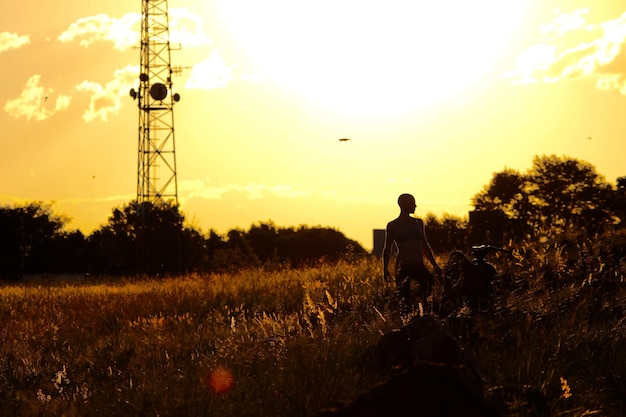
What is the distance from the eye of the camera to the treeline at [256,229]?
53.0 meters

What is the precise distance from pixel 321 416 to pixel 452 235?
61.6m

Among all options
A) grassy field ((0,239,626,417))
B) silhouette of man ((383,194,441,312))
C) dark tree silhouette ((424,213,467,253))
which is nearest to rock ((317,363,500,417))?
grassy field ((0,239,626,417))

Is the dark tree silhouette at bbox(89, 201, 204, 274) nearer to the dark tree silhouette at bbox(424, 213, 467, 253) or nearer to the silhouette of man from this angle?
the dark tree silhouette at bbox(424, 213, 467, 253)

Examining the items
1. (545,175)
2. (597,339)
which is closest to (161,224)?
(545,175)

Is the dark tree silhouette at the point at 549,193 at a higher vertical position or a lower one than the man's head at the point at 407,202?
higher

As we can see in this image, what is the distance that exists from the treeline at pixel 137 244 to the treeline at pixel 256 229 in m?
0.08

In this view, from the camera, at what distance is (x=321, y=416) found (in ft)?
18.9

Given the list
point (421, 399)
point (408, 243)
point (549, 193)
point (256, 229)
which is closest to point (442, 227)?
point (549, 193)

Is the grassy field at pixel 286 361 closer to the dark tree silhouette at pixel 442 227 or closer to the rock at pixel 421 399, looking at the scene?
the rock at pixel 421 399

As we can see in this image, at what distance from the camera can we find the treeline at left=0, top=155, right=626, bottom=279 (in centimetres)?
5300

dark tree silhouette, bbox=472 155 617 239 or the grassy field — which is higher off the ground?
dark tree silhouette, bbox=472 155 617 239

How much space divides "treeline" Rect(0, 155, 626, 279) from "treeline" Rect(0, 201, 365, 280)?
0.08 m

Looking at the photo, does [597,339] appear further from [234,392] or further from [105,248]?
[105,248]

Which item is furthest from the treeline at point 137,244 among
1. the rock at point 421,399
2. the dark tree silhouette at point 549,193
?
the rock at point 421,399
